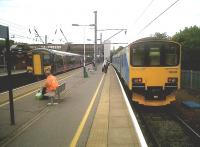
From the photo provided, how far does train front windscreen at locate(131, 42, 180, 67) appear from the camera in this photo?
14414 mm

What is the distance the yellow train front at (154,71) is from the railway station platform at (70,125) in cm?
138

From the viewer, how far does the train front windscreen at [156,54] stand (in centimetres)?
1441

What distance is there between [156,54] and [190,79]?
1132cm

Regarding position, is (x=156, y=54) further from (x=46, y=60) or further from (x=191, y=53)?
(x=46, y=60)

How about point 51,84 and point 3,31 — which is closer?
point 3,31

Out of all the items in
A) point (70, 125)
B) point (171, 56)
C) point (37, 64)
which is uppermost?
point (171, 56)

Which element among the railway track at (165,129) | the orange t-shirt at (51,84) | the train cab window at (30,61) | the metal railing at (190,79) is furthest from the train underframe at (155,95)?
the train cab window at (30,61)

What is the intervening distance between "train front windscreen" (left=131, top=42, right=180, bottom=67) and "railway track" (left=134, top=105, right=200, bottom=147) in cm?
226

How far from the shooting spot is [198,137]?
1000 cm

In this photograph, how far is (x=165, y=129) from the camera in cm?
1143

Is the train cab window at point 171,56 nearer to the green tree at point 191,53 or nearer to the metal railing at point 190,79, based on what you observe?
the metal railing at point 190,79

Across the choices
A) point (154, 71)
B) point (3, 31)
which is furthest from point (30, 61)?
point (3, 31)

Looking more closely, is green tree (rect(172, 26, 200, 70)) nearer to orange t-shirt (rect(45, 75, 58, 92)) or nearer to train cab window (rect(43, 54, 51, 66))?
train cab window (rect(43, 54, 51, 66))

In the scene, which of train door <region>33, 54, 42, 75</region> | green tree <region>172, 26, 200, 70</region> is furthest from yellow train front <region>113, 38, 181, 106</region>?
train door <region>33, 54, 42, 75</region>
